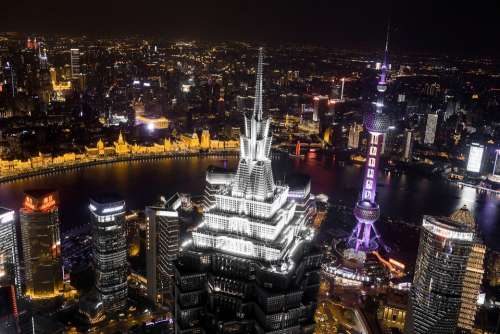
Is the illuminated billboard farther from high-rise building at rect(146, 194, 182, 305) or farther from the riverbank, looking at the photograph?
high-rise building at rect(146, 194, 182, 305)

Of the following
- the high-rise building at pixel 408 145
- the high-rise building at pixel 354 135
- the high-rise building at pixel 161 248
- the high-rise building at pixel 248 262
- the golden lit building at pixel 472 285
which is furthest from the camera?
the high-rise building at pixel 354 135

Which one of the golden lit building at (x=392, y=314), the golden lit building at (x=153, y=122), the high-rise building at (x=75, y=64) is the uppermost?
the high-rise building at (x=75, y=64)

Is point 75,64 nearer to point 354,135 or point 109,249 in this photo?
point 354,135

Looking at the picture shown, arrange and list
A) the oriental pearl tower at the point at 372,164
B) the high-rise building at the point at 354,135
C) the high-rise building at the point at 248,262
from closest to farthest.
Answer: the high-rise building at the point at 248,262 < the oriental pearl tower at the point at 372,164 < the high-rise building at the point at 354,135

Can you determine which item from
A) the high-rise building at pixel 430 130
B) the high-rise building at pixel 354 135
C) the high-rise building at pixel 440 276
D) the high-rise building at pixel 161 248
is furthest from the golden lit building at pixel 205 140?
the high-rise building at pixel 440 276

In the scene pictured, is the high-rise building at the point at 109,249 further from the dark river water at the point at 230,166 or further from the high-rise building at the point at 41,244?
the dark river water at the point at 230,166

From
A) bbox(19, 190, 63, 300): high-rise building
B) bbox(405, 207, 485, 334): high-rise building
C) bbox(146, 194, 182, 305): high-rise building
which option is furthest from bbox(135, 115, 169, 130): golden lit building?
bbox(405, 207, 485, 334): high-rise building

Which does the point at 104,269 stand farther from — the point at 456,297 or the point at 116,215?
the point at 456,297
